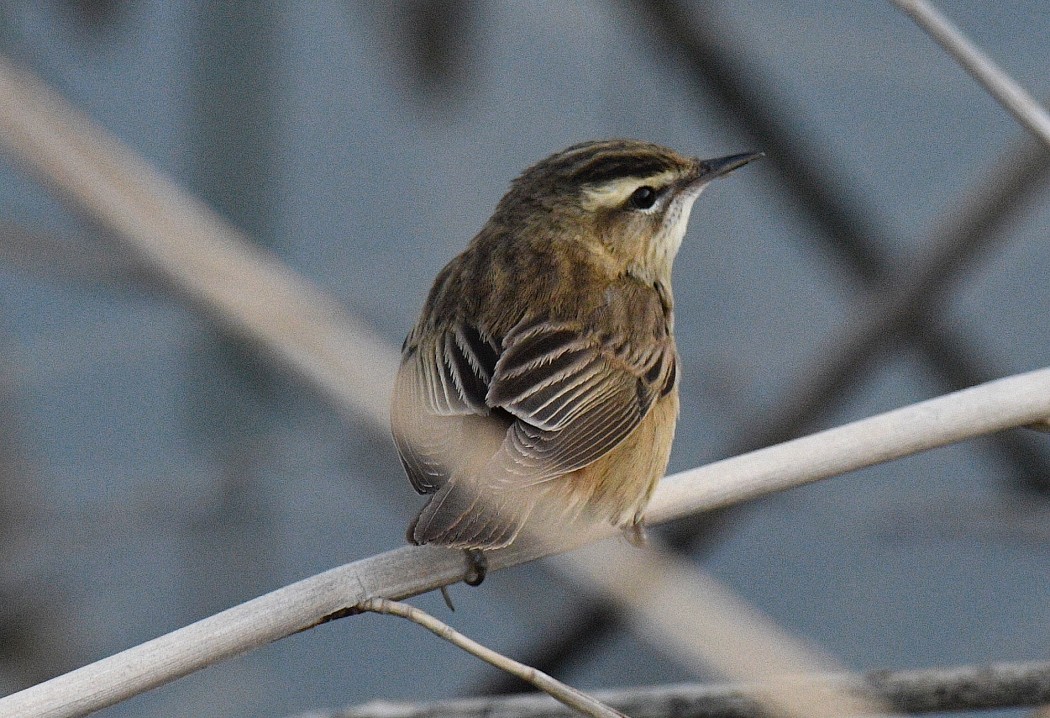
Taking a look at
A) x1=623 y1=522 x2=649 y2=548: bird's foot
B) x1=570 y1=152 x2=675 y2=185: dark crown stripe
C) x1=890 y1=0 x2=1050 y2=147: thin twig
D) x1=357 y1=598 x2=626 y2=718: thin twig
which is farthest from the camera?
x1=570 y1=152 x2=675 y2=185: dark crown stripe

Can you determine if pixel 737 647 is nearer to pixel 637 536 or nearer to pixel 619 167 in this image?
pixel 637 536

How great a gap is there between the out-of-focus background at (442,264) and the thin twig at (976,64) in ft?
4.39

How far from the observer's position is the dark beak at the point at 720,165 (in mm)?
4117

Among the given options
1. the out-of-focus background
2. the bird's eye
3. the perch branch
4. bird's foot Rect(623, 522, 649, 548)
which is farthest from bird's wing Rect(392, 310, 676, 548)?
the out-of-focus background

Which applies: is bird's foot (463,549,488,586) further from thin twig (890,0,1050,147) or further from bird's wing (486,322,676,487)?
thin twig (890,0,1050,147)

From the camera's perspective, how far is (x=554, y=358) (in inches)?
146

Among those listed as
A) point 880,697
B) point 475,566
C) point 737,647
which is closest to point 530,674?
point 737,647

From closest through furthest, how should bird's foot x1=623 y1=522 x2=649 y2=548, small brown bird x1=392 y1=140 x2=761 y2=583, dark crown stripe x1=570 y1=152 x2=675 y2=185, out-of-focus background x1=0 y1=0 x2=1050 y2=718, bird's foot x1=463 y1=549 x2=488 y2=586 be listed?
bird's foot x1=463 y1=549 x2=488 y2=586, small brown bird x1=392 y1=140 x2=761 y2=583, bird's foot x1=623 y1=522 x2=649 y2=548, dark crown stripe x1=570 y1=152 x2=675 y2=185, out-of-focus background x1=0 y1=0 x2=1050 y2=718

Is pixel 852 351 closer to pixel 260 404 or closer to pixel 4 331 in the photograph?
pixel 260 404

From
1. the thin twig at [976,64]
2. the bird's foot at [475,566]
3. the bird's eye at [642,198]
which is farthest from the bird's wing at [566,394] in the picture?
the thin twig at [976,64]

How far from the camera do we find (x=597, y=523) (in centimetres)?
364

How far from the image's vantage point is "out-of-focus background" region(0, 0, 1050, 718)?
559 centimetres

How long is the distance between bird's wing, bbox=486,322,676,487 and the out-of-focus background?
1.63m

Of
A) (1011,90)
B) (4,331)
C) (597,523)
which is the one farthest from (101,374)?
(1011,90)
